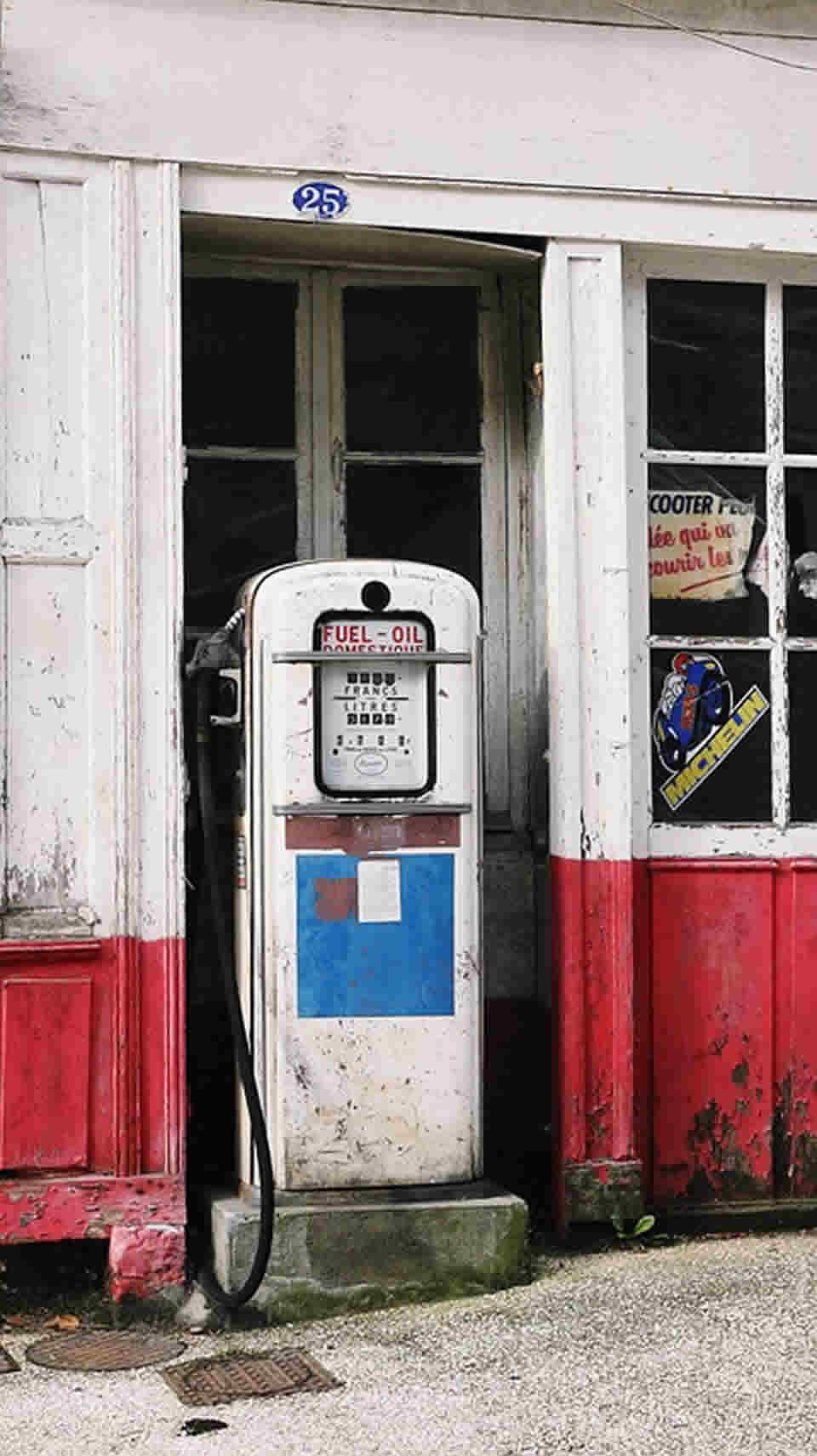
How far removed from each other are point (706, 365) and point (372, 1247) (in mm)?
2927

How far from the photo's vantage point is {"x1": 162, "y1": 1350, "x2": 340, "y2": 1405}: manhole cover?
5.30m

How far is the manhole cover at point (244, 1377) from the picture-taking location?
5301 mm

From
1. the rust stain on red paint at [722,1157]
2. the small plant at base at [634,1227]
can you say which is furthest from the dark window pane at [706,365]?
the small plant at base at [634,1227]

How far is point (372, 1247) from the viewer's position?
591cm

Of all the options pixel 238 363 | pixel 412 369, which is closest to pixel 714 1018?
pixel 412 369

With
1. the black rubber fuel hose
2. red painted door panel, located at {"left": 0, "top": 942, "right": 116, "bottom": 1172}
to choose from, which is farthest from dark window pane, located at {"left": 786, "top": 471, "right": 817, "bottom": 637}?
red painted door panel, located at {"left": 0, "top": 942, "right": 116, "bottom": 1172}

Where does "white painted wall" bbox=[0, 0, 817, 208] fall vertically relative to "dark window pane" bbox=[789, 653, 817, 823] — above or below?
above

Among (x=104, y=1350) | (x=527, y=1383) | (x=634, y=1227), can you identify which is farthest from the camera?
(x=634, y=1227)

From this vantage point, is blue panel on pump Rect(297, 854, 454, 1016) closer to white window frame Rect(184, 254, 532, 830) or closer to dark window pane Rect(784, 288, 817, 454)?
white window frame Rect(184, 254, 532, 830)

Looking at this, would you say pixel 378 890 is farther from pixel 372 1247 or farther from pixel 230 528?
pixel 230 528

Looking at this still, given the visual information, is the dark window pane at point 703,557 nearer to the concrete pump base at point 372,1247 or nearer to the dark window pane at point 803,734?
the dark window pane at point 803,734

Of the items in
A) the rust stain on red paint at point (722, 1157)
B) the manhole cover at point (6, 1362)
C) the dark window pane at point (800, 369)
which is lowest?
the manhole cover at point (6, 1362)

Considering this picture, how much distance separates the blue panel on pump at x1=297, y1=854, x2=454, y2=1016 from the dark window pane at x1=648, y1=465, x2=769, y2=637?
1306 mm

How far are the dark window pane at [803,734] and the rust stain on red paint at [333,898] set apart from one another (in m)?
1.63
